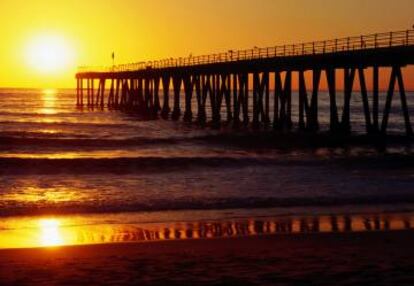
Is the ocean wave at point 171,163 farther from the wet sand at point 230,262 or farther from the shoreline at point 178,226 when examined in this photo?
the wet sand at point 230,262

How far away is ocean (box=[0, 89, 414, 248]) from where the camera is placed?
13.1m

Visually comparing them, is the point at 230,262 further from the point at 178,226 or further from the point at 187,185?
the point at 187,185

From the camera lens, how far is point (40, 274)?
28.1 ft

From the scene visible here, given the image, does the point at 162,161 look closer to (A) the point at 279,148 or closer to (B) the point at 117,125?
(A) the point at 279,148

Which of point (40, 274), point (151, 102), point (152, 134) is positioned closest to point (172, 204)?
point (40, 274)

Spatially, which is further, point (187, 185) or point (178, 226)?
point (187, 185)

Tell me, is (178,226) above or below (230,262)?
above

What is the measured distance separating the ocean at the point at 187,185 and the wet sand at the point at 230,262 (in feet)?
3.71

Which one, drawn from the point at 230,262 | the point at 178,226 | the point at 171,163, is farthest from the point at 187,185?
the point at 230,262

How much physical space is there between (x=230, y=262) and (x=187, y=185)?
933cm

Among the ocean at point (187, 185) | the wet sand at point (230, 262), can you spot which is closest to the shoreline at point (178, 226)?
the ocean at point (187, 185)

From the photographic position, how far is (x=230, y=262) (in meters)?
9.14

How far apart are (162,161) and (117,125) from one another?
81.6 feet

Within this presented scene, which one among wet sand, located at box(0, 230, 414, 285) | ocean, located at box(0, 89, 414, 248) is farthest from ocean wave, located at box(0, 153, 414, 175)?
wet sand, located at box(0, 230, 414, 285)
